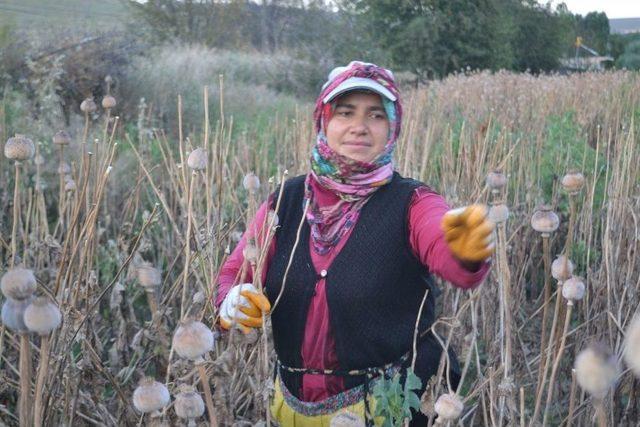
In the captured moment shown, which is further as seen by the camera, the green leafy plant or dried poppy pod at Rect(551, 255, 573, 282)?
dried poppy pod at Rect(551, 255, 573, 282)

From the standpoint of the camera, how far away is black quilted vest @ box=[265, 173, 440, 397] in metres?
1.53

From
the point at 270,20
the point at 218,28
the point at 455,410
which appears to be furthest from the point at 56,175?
the point at 270,20

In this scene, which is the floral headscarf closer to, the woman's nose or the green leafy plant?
the woman's nose

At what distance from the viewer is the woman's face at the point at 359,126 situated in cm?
158

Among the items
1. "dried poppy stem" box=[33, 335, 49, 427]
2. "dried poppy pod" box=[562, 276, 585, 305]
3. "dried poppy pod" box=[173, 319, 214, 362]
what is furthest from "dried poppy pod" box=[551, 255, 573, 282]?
"dried poppy stem" box=[33, 335, 49, 427]

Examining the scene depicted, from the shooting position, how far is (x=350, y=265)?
154 centimetres

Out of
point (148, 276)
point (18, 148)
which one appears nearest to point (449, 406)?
point (148, 276)

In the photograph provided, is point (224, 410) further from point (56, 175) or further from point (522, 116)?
point (522, 116)

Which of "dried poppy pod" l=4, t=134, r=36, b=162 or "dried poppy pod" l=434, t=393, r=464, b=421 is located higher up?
"dried poppy pod" l=4, t=134, r=36, b=162

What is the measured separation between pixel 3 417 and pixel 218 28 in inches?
607

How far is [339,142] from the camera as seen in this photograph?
63.0 inches

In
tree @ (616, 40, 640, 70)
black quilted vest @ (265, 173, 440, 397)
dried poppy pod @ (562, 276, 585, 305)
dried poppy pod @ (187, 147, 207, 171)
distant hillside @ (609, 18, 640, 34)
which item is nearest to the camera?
dried poppy pod @ (562, 276, 585, 305)

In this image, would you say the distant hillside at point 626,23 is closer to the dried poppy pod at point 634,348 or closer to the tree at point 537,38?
the tree at point 537,38

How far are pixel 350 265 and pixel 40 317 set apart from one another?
0.76 m
